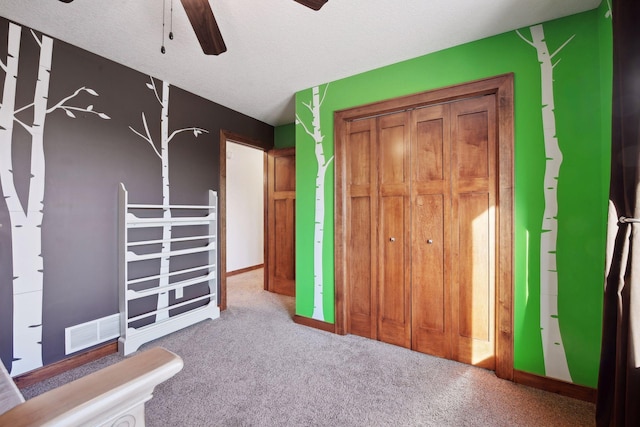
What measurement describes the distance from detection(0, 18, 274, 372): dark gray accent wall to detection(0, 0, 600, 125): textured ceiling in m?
0.21

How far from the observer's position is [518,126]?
1.94 m

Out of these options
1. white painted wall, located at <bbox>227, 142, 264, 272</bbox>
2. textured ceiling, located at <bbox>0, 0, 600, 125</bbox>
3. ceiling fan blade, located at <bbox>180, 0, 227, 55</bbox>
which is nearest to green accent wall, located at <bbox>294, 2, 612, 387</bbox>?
textured ceiling, located at <bbox>0, 0, 600, 125</bbox>

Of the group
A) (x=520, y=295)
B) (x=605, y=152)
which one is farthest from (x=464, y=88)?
(x=520, y=295)

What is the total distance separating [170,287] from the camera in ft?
8.71

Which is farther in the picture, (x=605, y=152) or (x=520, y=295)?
(x=520, y=295)

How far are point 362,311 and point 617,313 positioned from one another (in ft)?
5.61

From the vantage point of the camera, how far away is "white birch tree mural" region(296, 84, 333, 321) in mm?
2785

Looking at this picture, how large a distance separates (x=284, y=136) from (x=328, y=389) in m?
3.20

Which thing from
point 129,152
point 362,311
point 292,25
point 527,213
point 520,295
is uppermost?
point 292,25

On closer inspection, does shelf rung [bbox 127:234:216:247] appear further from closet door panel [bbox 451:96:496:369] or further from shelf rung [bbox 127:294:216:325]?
closet door panel [bbox 451:96:496:369]

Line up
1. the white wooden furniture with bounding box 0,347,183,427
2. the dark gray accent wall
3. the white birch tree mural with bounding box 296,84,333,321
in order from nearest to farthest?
the white wooden furniture with bounding box 0,347,183,427, the dark gray accent wall, the white birch tree mural with bounding box 296,84,333,321

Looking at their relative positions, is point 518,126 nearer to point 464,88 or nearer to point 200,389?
point 464,88

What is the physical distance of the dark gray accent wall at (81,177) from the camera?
194 centimetres

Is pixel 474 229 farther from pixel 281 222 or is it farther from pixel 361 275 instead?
pixel 281 222
